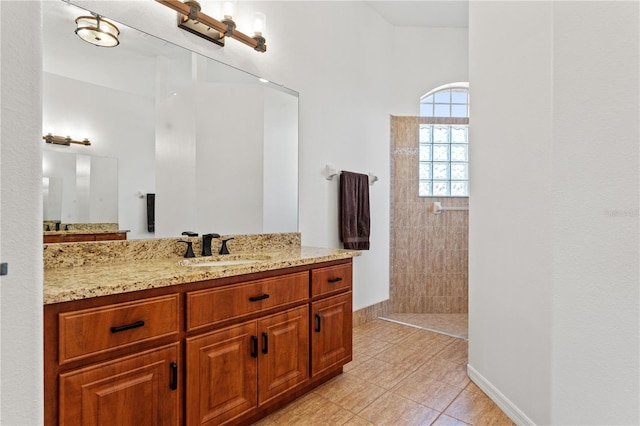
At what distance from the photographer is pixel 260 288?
1.58 meters

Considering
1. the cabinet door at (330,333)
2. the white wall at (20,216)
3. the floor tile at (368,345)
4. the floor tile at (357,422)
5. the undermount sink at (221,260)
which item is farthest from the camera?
the floor tile at (368,345)

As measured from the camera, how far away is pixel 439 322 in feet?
10.6

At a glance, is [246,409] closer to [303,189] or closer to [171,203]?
[171,203]

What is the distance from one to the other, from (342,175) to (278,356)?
170cm

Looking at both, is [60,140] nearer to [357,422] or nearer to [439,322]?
[357,422]

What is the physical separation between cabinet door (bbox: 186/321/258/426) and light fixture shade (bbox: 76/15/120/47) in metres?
1.49

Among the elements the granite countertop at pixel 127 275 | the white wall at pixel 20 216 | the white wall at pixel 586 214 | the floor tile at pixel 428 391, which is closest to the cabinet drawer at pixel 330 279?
the granite countertop at pixel 127 275

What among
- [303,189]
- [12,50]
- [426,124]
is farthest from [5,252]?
[426,124]

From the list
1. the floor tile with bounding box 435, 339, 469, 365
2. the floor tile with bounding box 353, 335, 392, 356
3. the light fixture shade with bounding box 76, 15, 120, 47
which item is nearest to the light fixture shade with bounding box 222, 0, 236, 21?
the light fixture shade with bounding box 76, 15, 120, 47

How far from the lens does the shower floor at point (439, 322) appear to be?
2973 mm

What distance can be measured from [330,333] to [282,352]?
41 centimetres

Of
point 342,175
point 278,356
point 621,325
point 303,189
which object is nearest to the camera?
point 621,325

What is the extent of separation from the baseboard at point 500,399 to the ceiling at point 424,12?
3.29 metres

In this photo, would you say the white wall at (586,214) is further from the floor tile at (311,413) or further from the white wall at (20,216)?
the white wall at (20,216)
